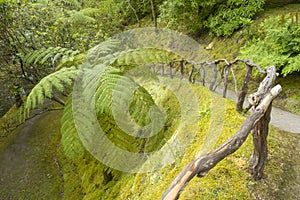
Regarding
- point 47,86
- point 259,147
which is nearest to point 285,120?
point 259,147

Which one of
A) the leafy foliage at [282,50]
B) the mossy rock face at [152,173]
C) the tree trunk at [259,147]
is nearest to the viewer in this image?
the tree trunk at [259,147]

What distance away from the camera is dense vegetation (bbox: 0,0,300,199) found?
9.34ft

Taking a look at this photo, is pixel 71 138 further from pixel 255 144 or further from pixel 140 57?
pixel 255 144

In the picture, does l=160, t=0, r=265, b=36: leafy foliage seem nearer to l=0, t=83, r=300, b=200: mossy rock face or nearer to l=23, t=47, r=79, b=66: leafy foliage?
l=0, t=83, r=300, b=200: mossy rock face

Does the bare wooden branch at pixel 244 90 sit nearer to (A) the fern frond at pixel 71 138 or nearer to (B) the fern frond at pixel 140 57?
(B) the fern frond at pixel 140 57

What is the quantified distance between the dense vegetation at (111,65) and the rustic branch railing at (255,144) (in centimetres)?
31

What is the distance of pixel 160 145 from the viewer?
14.0 ft

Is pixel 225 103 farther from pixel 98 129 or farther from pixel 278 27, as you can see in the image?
pixel 278 27

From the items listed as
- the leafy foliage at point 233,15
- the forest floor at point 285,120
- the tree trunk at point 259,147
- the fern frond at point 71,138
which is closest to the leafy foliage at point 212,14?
the leafy foliage at point 233,15

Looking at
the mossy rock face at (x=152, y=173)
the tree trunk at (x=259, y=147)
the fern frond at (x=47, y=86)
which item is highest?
the fern frond at (x=47, y=86)

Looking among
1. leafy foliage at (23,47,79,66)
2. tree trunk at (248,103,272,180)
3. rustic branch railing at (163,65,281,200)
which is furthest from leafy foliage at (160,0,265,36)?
tree trunk at (248,103,272,180)

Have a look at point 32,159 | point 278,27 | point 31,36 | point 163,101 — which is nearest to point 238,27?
point 278,27

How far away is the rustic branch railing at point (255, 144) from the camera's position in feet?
5.05

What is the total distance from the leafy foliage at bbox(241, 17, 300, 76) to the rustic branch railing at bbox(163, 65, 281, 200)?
6.68 feet
